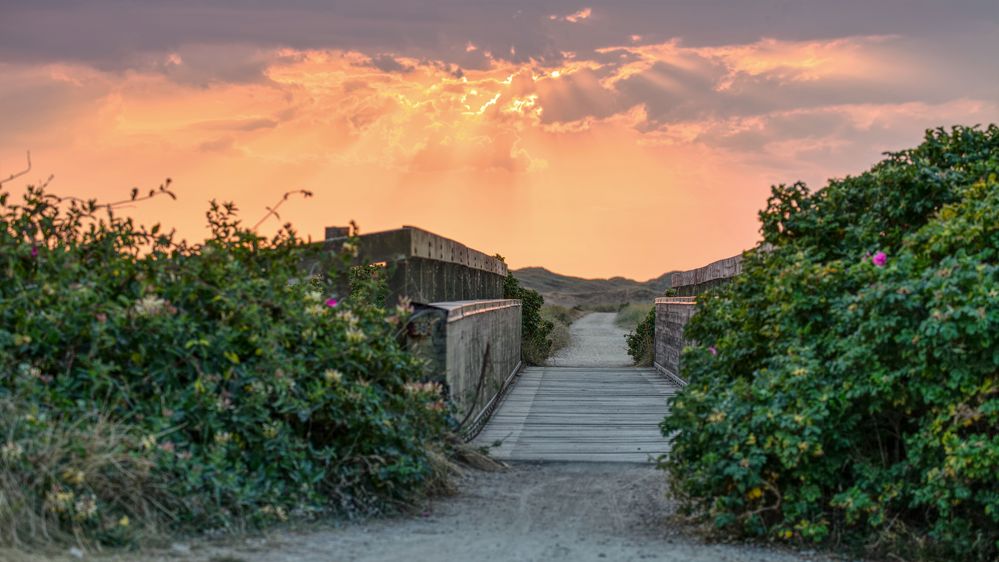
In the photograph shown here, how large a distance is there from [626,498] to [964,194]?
3311mm

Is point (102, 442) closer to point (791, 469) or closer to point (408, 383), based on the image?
point (408, 383)

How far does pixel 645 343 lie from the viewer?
915 inches

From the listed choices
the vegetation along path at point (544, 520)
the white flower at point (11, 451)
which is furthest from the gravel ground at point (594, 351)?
the white flower at point (11, 451)

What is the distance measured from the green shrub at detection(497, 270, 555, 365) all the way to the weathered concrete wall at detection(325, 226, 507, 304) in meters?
7.18

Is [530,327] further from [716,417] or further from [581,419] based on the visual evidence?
[716,417]

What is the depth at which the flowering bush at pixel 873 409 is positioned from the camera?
6.44 m

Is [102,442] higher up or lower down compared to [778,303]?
lower down

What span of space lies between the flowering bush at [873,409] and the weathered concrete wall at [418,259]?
3233 millimetres

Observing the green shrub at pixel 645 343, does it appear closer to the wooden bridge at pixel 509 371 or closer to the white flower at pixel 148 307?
the wooden bridge at pixel 509 371

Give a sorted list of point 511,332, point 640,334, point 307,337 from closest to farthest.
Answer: point 307,337 → point 511,332 → point 640,334

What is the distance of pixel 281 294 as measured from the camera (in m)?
7.88

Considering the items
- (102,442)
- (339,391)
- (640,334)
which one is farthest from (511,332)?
(102,442)

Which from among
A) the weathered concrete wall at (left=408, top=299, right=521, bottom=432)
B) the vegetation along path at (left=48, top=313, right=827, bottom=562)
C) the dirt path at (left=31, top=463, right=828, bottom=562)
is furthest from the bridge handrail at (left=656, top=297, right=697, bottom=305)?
the dirt path at (left=31, top=463, right=828, bottom=562)

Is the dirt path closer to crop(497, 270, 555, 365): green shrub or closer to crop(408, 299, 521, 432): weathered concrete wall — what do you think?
crop(408, 299, 521, 432): weathered concrete wall
